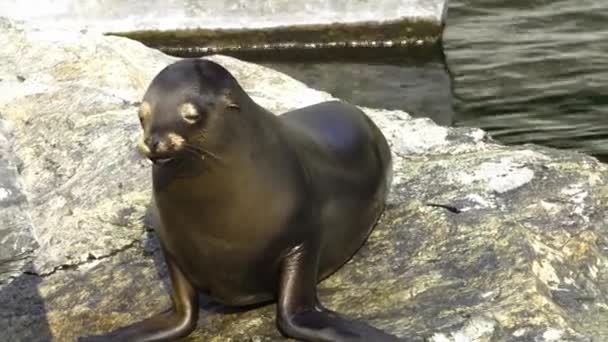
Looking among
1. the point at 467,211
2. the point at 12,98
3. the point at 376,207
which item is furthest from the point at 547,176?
the point at 12,98

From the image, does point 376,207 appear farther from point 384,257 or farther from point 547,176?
point 547,176

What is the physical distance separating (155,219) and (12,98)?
2.51 m

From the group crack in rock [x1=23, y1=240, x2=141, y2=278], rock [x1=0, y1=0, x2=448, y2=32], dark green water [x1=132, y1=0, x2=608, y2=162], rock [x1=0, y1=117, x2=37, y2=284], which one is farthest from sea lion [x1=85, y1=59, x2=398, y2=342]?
rock [x1=0, y1=0, x2=448, y2=32]

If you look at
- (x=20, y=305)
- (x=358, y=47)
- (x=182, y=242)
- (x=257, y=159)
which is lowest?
(x=358, y=47)

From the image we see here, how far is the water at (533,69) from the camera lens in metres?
9.56

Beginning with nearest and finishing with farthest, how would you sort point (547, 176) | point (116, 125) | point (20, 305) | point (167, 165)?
point (167, 165) < point (20, 305) < point (547, 176) < point (116, 125)

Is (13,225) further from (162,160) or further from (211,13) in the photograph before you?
(211,13)

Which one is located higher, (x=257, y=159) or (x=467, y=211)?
(x=257, y=159)

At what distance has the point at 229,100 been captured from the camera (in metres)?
3.63

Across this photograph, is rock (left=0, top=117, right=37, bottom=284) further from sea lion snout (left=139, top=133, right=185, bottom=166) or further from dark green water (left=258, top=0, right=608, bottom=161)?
dark green water (left=258, top=0, right=608, bottom=161)

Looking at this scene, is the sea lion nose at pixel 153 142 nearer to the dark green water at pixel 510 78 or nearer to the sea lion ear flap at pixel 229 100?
the sea lion ear flap at pixel 229 100

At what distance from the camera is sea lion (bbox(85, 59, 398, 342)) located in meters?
3.55

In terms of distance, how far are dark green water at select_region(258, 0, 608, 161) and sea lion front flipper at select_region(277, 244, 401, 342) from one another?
5640 mm

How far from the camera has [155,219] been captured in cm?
398
